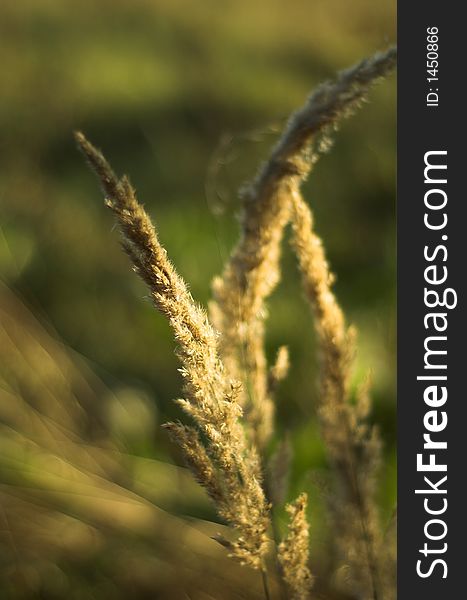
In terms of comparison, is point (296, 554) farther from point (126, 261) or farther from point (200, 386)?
point (126, 261)

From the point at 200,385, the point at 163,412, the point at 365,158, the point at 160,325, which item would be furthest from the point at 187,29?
the point at 200,385

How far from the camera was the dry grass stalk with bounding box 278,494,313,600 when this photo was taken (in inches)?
34.4

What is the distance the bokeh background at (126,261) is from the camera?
1371 mm

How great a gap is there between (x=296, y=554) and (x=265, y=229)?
395 millimetres

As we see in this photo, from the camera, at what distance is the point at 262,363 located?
3.45ft

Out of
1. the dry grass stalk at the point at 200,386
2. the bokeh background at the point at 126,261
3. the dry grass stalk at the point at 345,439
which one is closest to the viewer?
the dry grass stalk at the point at 200,386

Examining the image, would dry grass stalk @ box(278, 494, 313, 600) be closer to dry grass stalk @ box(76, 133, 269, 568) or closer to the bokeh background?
dry grass stalk @ box(76, 133, 269, 568)

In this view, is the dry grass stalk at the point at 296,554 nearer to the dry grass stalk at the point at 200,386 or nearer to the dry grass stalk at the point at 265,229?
the dry grass stalk at the point at 200,386

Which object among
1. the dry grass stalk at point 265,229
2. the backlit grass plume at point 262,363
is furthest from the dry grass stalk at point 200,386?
the dry grass stalk at point 265,229

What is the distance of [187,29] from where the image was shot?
4008 mm

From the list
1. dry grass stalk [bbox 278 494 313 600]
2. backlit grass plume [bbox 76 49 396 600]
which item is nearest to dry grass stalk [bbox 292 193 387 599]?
backlit grass plume [bbox 76 49 396 600]

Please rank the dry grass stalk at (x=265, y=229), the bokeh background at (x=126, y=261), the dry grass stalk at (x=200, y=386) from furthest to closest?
the bokeh background at (x=126, y=261)
the dry grass stalk at (x=265, y=229)
the dry grass stalk at (x=200, y=386)

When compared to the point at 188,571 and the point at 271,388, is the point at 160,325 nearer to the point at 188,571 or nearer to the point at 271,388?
the point at 188,571

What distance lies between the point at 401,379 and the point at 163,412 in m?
0.91
